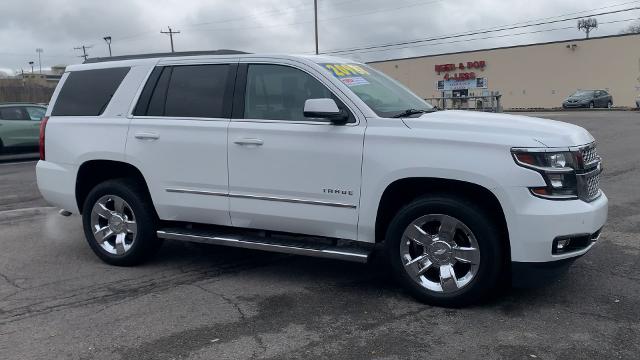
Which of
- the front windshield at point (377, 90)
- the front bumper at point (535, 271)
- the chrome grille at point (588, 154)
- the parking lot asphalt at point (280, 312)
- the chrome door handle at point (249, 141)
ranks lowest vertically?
the parking lot asphalt at point (280, 312)

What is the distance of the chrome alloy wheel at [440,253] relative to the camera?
4.44 metres

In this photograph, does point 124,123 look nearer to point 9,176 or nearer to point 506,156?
point 506,156

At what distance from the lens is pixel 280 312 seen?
14.9 feet

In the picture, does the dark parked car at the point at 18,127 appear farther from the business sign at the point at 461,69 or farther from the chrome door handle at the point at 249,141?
the business sign at the point at 461,69

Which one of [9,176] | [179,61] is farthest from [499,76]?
[179,61]

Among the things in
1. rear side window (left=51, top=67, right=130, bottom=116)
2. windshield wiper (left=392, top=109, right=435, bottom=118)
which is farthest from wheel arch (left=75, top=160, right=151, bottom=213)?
windshield wiper (left=392, top=109, right=435, bottom=118)

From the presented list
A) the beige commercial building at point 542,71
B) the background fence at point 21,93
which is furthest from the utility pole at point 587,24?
the background fence at point 21,93

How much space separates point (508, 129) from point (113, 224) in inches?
149

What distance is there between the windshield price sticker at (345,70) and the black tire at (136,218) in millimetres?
2142

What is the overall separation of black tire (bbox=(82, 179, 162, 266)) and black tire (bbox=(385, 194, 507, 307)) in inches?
92.7

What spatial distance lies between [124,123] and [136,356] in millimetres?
2536

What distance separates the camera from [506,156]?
4.18 metres

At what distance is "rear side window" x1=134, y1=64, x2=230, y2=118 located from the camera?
5.36 m

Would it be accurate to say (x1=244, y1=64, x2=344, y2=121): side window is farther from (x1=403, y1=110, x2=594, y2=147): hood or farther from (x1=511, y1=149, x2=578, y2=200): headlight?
(x1=511, y1=149, x2=578, y2=200): headlight
